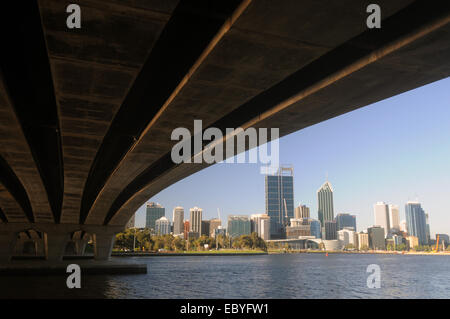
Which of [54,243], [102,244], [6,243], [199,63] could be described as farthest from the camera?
[102,244]

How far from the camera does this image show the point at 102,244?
6341cm

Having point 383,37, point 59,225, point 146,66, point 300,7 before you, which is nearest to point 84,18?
point 146,66

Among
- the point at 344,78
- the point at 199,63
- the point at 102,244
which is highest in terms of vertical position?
the point at 199,63

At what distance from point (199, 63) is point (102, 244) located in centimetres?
5861

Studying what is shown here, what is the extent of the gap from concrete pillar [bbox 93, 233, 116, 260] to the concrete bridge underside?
1721 inches

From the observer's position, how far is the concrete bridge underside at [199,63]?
8.91 meters

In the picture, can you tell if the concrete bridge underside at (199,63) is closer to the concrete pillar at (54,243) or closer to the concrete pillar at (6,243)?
the concrete pillar at (54,243)

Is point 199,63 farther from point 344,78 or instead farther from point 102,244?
point 102,244

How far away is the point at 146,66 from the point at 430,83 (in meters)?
9.11

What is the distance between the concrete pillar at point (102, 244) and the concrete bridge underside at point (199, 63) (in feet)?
143

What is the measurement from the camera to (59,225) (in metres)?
56.4

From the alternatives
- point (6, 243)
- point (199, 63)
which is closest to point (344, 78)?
point (199, 63)

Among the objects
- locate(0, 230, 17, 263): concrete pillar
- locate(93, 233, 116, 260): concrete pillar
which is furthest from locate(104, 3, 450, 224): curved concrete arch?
locate(0, 230, 17, 263): concrete pillar

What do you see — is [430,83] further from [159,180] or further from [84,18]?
[159,180]
